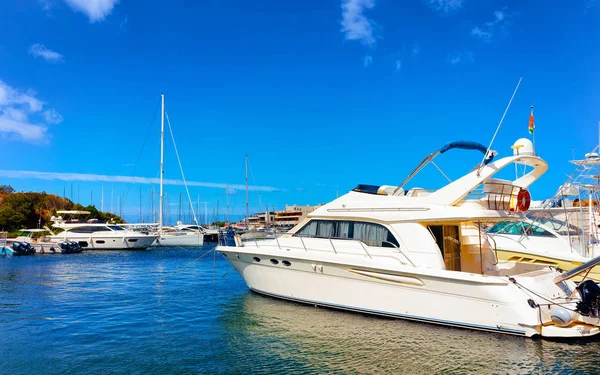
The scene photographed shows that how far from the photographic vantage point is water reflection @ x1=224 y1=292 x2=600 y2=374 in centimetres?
814

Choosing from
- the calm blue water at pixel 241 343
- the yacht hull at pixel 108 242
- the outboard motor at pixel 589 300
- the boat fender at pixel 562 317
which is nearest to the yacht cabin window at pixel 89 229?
the yacht hull at pixel 108 242

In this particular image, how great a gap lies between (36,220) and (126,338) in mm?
61492

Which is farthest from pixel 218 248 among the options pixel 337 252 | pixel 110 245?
pixel 110 245

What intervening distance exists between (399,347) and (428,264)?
247 cm

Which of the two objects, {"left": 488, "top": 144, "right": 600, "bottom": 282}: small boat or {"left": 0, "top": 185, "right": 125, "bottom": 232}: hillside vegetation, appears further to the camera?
{"left": 0, "top": 185, "right": 125, "bottom": 232}: hillside vegetation

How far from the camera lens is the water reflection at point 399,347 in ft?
26.7

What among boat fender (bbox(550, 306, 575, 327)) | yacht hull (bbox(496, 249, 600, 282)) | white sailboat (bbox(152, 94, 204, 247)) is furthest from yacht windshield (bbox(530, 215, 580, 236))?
white sailboat (bbox(152, 94, 204, 247))

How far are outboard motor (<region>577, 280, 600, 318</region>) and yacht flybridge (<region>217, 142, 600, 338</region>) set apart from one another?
2 centimetres

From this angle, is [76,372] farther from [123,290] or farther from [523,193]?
[523,193]

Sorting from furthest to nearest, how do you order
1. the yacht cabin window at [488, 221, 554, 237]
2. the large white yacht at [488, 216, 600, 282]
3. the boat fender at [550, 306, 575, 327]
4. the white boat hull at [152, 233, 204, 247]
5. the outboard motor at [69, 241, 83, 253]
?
the white boat hull at [152, 233, 204, 247] < the outboard motor at [69, 241, 83, 253] < the yacht cabin window at [488, 221, 554, 237] < the large white yacht at [488, 216, 600, 282] < the boat fender at [550, 306, 575, 327]

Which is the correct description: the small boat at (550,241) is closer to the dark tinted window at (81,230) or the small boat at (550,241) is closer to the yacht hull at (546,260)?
the yacht hull at (546,260)

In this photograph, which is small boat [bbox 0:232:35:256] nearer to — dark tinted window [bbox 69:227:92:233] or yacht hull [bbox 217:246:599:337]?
dark tinted window [bbox 69:227:92:233]

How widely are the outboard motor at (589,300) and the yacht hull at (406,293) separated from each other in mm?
403

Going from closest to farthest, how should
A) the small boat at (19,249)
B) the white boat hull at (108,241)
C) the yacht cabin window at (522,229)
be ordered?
the yacht cabin window at (522,229)
the small boat at (19,249)
the white boat hull at (108,241)
